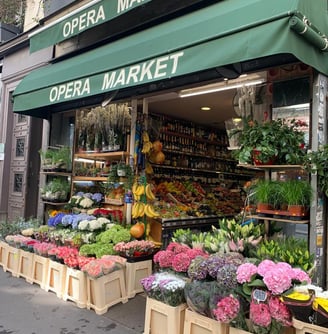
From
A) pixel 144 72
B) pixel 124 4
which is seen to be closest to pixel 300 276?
pixel 144 72

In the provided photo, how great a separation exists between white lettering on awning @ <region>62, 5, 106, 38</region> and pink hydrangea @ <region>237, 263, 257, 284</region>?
13.3 ft

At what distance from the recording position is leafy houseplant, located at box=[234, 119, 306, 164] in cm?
342

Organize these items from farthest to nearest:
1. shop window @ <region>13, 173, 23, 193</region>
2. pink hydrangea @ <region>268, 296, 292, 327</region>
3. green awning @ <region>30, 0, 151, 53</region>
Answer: shop window @ <region>13, 173, 23, 193</region>
green awning @ <region>30, 0, 151, 53</region>
pink hydrangea @ <region>268, 296, 292, 327</region>

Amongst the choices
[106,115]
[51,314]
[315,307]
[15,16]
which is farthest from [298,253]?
[15,16]

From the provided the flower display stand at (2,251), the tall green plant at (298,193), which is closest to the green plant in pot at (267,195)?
the tall green plant at (298,193)

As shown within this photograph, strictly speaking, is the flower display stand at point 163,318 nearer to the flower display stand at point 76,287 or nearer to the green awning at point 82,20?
the flower display stand at point 76,287

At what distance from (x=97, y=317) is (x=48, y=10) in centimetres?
673

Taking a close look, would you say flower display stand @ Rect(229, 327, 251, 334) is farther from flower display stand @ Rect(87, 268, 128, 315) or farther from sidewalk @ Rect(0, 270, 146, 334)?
flower display stand @ Rect(87, 268, 128, 315)

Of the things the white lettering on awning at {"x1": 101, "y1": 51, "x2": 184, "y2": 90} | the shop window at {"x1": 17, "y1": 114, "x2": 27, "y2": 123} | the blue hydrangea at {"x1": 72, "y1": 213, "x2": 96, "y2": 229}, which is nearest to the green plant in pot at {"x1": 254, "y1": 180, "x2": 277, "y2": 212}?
the white lettering on awning at {"x1": 101, "y1": 51, "x2": 184, "y2": 90}

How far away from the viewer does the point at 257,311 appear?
106 inches

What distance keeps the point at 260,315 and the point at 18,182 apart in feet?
23.0

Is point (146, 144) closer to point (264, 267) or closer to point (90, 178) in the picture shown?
point (90, 178)

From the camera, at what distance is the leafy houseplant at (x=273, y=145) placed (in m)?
3.42

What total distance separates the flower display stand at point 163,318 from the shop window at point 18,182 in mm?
5717
